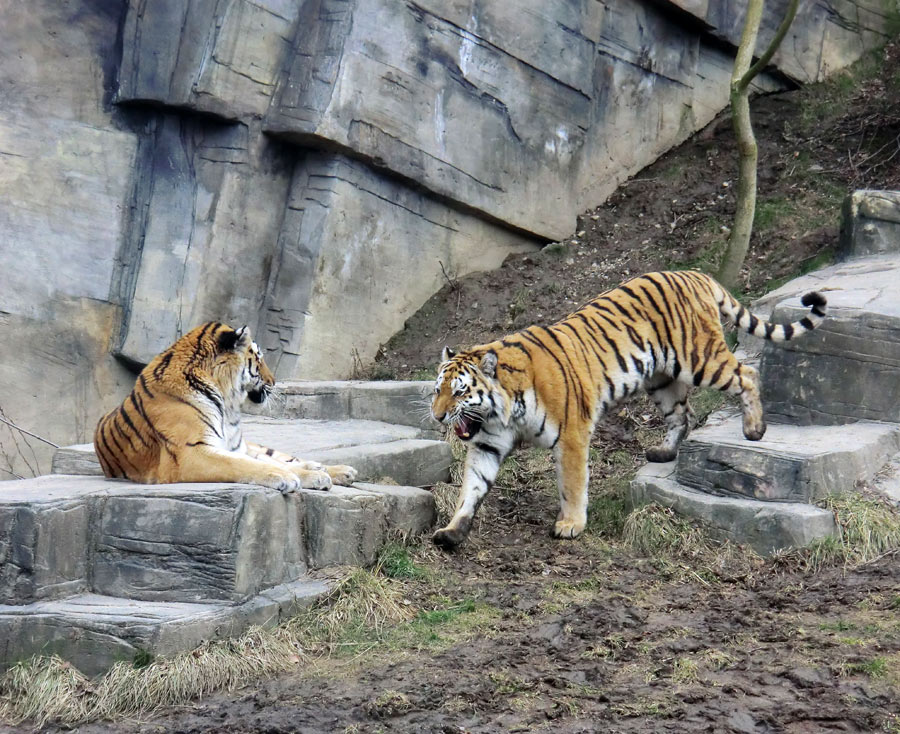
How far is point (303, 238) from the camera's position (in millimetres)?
10109

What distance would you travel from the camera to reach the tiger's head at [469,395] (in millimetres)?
6488

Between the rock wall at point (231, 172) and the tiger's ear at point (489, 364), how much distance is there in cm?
379

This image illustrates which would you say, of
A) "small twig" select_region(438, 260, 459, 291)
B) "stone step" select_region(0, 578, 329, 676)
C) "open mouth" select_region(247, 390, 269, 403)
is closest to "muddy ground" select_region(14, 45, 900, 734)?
"stone step" select_region(0, 578, 329, 676)

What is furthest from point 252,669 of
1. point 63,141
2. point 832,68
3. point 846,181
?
point 832,68

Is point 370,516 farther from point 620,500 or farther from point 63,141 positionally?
point 63,141

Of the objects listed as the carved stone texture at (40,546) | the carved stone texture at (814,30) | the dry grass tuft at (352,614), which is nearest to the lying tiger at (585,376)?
the dry grass tuft at (352,614)

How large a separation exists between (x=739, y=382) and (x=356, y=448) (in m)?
2.39

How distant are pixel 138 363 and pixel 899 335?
6385 millimetres

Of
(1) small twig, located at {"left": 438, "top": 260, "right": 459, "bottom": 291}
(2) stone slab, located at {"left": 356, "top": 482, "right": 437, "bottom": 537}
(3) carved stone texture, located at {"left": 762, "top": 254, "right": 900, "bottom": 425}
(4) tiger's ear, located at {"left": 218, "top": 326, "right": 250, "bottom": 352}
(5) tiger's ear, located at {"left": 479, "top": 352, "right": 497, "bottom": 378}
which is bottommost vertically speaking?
(2) stone slab, located at {"left": 356, "top": 482, "right": 437, "bottom": 537}

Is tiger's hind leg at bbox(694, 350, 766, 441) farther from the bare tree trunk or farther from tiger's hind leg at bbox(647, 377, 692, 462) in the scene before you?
the bare tree trunk

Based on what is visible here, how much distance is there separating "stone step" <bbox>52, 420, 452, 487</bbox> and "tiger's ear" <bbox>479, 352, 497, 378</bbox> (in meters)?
0.85

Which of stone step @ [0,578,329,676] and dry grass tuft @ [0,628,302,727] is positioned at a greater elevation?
stone step @ [0,578,329,676]

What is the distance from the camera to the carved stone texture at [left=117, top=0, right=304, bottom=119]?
966cm

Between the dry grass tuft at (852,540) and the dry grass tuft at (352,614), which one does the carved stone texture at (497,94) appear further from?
the dry grass tuft at (852,540)
